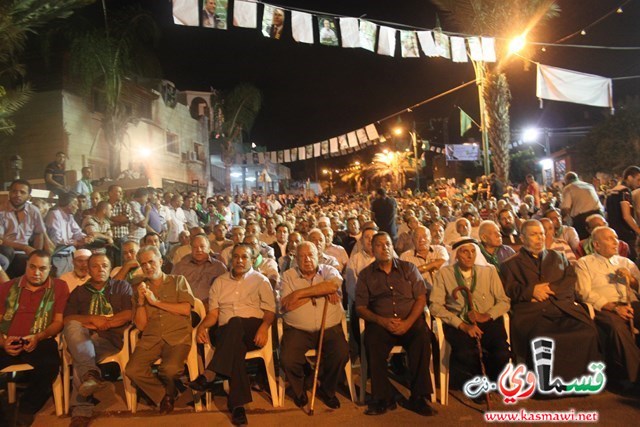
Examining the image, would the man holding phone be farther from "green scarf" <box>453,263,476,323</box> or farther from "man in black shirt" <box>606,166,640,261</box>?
"man in black shirt" <box>606,166,640,261</box>

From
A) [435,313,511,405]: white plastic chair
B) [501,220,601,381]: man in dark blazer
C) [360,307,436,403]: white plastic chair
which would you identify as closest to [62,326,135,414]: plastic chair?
[360,307,436,403]: white plastic chair

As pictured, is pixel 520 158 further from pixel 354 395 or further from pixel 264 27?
pixel 354 395

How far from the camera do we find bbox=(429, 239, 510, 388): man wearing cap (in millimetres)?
4012

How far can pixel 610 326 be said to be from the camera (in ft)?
13.4

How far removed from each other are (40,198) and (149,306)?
255 inches

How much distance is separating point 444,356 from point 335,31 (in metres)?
6.76

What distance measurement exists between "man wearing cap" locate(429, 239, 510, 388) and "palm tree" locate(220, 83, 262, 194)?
83.8 ft

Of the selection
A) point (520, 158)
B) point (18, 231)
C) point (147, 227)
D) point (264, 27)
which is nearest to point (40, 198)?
point (147, 227)

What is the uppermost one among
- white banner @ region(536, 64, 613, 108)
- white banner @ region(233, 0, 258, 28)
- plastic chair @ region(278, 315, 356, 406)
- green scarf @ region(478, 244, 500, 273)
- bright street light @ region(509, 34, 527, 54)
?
bright street light @ region(509, 34, 527, 54)

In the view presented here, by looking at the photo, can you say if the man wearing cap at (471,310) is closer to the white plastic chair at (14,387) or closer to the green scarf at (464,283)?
Answer: the green scarf at (464,283)

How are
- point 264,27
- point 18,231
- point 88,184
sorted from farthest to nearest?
point 88,184
point 264,27
point 18,231

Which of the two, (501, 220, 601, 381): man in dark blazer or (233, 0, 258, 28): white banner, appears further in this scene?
(233, 0, 258, 28): white banner

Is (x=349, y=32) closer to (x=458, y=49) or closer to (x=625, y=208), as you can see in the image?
(x=458, y=49)

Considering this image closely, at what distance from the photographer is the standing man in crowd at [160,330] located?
4016 mm
